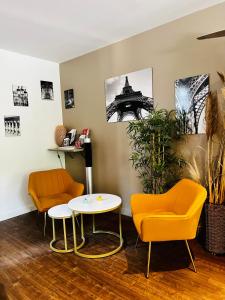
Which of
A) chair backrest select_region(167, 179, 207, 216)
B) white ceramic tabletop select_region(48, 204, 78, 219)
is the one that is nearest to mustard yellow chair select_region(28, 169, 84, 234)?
white ceramic tabletop select_region(48, 204, 78, 219)

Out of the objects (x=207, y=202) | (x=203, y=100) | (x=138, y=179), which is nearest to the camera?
(x=207, y=202)

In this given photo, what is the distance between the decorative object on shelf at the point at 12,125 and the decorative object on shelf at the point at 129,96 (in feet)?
4.87

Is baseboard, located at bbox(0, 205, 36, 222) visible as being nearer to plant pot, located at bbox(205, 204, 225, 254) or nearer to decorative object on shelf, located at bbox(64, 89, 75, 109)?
decorative object on shelf, located at bbox(64, 89, 75, 109)

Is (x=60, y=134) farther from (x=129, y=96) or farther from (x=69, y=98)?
(x=129, y=96)

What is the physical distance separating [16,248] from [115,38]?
3081 millimetres

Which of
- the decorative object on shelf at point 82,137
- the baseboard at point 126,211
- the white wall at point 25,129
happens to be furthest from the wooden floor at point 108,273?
the decorative object on shelf at point 82,137

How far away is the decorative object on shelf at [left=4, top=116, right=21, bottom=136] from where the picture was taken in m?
3.71

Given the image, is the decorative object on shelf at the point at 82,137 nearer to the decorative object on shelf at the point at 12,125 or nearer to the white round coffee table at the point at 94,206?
the decorative object on shelf at the point at 12,125

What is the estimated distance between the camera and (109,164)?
12.5ft

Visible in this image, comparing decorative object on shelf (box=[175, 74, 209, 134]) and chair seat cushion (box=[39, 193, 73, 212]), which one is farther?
chair seat cushion (box=[39, 193, 73, 212])

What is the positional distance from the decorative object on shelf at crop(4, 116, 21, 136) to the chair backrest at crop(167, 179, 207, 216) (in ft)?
8.61

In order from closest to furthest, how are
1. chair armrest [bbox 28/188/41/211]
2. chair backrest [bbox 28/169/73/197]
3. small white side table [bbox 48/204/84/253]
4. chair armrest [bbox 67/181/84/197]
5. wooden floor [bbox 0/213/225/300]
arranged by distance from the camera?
wooden floor [bbox 0/213/225/300] < small white side table [bbox 48/204/84/253] < chair armrest [bbox 28/188/41/211] < chair armrest [bbox 67/181/84/197] < chair backrest [bbox 28/169/73/197]

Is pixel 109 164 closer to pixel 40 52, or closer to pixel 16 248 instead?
pixel 16 248

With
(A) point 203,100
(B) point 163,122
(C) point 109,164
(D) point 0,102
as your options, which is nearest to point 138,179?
(C) point 109,164
